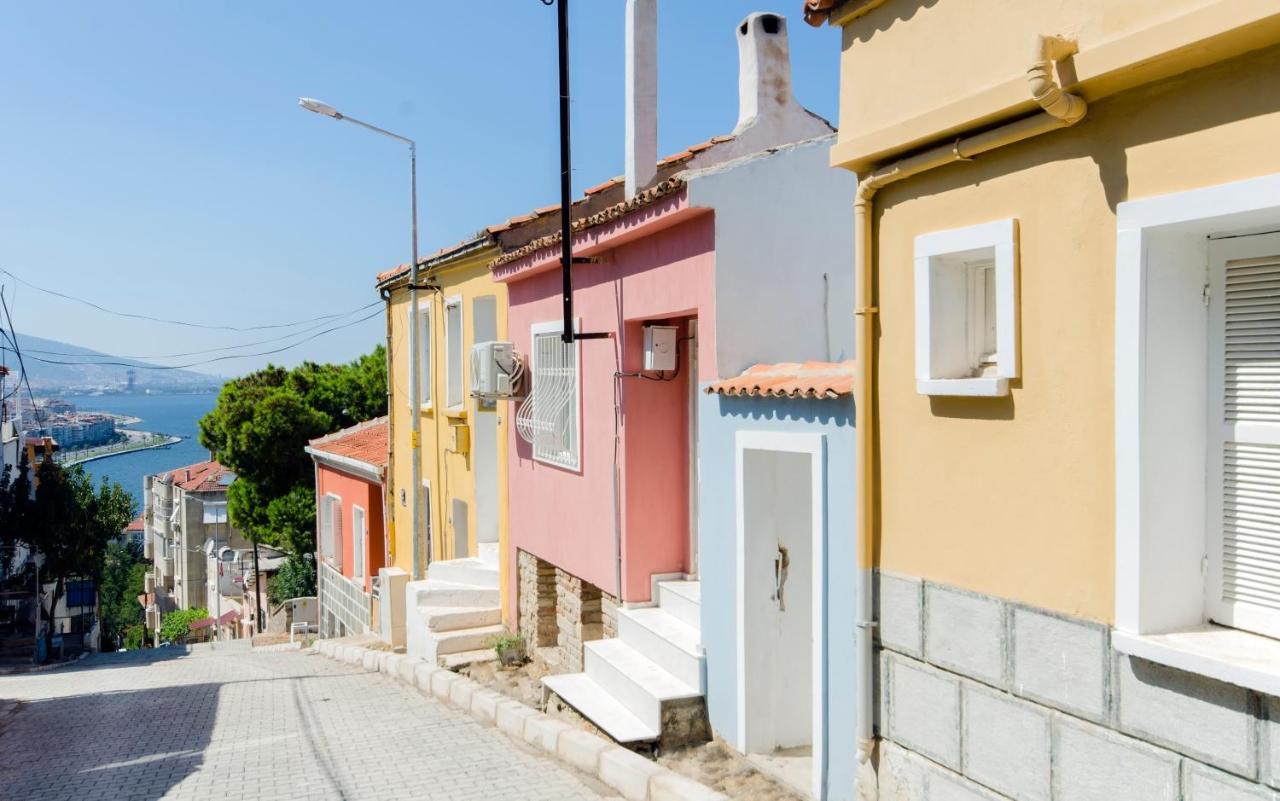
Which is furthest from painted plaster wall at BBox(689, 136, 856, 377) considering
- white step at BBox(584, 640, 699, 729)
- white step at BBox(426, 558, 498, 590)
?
white step at BBox(426, 558, 498, 590)

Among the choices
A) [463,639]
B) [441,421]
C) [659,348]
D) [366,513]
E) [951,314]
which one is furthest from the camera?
[366,513]

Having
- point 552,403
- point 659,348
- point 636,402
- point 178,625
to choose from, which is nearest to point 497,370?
point 552,403

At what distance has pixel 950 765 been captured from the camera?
16.7 ft

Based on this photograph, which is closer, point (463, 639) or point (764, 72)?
point (764, 72)

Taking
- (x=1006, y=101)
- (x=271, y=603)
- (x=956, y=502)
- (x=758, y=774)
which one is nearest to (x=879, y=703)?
(x=956, y=502)

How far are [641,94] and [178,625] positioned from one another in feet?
186

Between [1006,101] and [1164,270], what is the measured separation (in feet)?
3.68

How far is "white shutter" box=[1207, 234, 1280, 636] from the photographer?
3865 mm

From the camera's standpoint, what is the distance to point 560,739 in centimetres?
833

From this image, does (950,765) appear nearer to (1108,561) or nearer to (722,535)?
(1108,561)

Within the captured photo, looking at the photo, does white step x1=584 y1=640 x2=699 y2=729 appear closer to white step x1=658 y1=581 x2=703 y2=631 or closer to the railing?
white step x1=658 y1=581 x2=703 y2=631

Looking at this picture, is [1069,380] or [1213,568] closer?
[1213,568]

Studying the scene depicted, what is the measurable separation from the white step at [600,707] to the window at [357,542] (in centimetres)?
1345

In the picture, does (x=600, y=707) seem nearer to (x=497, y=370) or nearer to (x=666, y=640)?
(x=666, y=640)
